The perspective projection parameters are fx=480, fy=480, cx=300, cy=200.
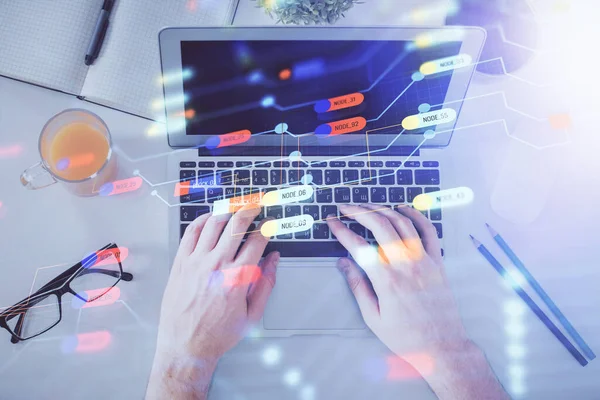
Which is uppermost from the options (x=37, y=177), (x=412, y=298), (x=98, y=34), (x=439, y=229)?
(x=98, y=34)

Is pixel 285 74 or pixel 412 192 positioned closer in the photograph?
pixel 285 74

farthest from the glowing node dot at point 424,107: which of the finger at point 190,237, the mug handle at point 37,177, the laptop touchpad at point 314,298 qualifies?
the mug handle at point 37,177

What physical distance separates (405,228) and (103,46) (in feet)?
2.19

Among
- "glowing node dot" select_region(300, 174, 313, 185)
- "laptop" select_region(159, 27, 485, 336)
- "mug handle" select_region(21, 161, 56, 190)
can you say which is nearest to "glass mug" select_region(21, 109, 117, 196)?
"mug handle" select_region(21, 161, 56, 190)

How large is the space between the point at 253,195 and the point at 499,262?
0.48 metres

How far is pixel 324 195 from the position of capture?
877mm

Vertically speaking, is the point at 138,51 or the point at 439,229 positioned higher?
the point at 138,51

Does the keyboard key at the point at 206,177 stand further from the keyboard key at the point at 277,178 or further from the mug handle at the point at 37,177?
the mug handle at the point at 37,177

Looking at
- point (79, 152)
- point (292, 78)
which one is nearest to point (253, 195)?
point (292, 78)

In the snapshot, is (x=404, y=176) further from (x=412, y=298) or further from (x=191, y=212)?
(x=191, y=212)

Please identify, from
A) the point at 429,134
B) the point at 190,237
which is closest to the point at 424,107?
the point at 429,134

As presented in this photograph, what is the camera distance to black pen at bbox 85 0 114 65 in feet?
2.98

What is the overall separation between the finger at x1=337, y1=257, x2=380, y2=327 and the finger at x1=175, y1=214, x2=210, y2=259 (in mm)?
260

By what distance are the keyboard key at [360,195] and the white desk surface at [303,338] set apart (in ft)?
0.51
